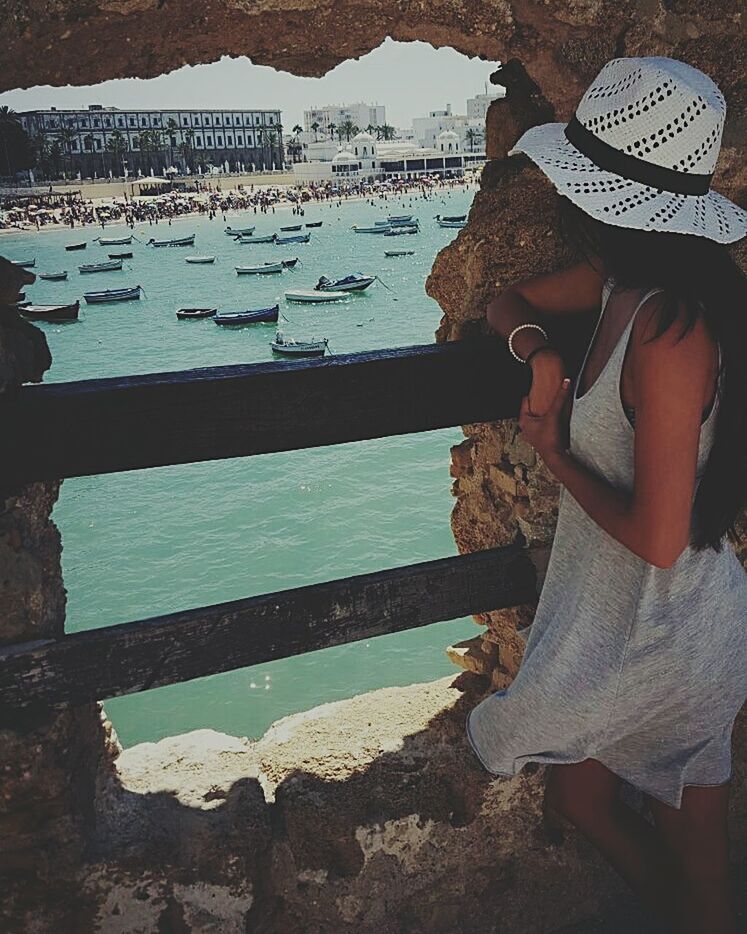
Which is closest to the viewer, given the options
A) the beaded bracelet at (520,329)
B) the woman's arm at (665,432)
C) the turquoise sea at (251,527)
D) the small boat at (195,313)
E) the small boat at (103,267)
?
the woman's arm at (665,432)

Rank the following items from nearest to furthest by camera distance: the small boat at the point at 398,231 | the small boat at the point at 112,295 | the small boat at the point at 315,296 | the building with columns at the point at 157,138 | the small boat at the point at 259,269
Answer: the small boat at the point at 315,296 → the small boat at the point at 112,295 → the small boat at the point at 259,269 → the small boat at the point at 398,231 → the building with columns at the point at 157,138

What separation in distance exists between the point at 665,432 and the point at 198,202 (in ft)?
295

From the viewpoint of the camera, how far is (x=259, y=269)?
46531 mm

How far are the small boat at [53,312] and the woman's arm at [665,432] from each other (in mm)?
33478

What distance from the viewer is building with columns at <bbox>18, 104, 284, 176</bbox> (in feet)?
292

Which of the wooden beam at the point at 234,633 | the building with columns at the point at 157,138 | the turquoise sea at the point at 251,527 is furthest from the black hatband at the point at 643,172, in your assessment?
the building with columns at the point at 157,138

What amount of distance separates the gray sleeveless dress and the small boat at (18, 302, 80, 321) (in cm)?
3324

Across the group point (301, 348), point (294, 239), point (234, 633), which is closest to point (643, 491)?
point (234, 633)

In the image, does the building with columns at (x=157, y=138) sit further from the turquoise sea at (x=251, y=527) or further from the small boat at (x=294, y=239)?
the turquoise sea at (x=251, y=527)

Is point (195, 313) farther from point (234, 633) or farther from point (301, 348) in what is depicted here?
point (234, 633)

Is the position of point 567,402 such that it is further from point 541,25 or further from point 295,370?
point 541,25

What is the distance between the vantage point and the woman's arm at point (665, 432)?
1385mm

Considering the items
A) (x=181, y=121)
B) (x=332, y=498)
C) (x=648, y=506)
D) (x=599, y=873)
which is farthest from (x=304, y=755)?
(x=181, y=121)

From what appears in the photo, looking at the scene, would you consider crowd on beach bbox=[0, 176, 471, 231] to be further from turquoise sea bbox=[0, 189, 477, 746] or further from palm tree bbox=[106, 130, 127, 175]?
turquoise sea bbox=[0, 189, 477, 746]
